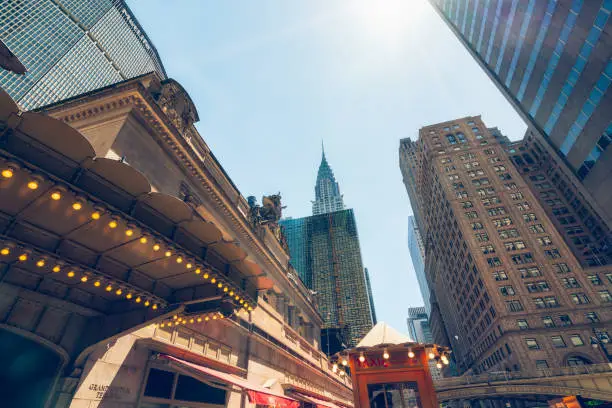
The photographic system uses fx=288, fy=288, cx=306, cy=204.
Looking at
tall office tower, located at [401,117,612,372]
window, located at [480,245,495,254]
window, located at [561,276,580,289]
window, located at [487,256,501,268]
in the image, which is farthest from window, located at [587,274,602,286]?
window, located at [480,245,495,254]

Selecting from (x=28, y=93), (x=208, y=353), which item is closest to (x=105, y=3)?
(x=28, y=93)

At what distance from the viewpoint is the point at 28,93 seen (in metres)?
59.4

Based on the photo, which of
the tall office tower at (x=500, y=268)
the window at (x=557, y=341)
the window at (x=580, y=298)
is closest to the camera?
the window at (x=557, y=341)

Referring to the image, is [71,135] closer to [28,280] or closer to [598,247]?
[28,280]

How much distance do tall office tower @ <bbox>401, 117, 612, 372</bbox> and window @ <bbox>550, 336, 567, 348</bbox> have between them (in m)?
0.17

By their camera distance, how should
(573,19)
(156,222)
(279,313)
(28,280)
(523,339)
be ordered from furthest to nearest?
(523,339), (573,19), (279,313), (28,280), (156,222)

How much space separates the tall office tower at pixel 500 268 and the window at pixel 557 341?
170 mm

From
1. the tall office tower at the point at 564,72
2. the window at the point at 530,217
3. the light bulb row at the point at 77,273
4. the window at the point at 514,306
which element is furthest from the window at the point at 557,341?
the light bulb row at the point at 77,273

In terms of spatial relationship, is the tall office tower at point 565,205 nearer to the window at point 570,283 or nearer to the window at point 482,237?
the window at point 570,283

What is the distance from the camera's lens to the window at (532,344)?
163ft

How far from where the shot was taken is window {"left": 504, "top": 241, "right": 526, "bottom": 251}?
61.6 meters

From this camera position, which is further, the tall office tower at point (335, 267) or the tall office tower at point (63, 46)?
the tall office tower at point (335, 267)

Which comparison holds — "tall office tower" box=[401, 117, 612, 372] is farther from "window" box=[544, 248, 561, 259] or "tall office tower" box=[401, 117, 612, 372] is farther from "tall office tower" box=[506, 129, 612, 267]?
"tall office tower" box=[506, 129, 612, 267]

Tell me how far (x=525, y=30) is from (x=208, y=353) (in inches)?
2126
